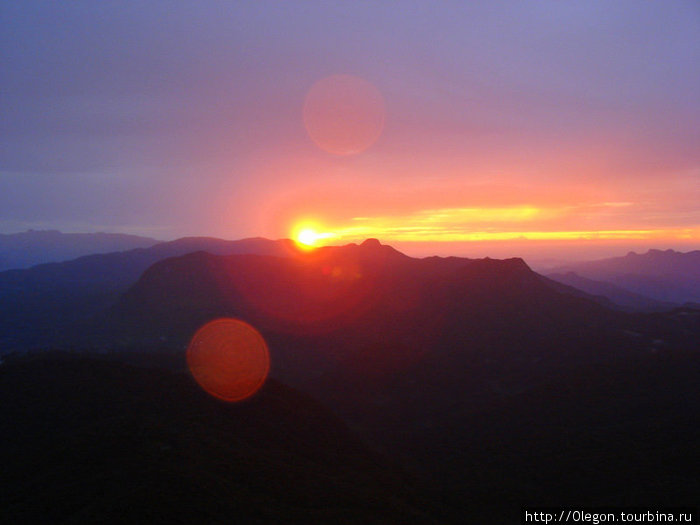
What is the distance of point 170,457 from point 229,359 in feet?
196

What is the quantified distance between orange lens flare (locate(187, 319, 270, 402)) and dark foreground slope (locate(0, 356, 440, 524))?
14.0ft

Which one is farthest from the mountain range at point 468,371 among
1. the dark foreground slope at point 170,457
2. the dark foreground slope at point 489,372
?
the dark foreground slope at point 170,457

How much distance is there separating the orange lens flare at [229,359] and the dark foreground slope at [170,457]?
14.0 ft

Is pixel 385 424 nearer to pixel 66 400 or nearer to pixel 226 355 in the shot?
pixel 226 355

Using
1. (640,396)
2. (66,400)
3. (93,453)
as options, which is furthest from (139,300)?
(640,396)

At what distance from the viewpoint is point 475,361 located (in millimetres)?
101312

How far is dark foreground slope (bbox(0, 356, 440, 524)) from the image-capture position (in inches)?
1318

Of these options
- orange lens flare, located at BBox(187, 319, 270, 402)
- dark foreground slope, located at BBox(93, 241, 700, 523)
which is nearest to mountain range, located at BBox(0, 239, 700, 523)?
dark foreground slope, located at BBox(93, 241, 700, 523)

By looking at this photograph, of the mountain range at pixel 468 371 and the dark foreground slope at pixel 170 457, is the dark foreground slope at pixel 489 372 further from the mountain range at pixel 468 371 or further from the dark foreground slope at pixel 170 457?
the dark foreground slope at pixel 170 457

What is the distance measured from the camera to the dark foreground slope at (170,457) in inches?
1318

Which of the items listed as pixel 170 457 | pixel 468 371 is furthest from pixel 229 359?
pixel 170 457

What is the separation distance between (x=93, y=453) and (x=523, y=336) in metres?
96.3

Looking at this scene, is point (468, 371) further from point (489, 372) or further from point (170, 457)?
point (170, 457)

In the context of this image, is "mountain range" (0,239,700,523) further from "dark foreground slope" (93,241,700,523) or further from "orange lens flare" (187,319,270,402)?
"orange lens flare" (187,319,270,402)
